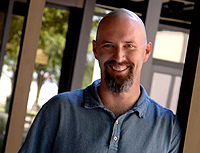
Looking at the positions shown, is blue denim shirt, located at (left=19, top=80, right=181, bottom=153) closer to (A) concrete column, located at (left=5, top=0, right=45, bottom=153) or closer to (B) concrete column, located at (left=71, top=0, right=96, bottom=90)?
(A) concrete column, located at (left=5, top=0, right=45, bottom=153)

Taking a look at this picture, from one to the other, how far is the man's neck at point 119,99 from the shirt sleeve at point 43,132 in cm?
24

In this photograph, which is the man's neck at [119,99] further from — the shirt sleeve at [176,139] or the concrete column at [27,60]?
the concrete column at [27,60]

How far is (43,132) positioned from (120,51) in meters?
0.51

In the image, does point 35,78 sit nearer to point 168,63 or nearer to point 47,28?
point 47,28

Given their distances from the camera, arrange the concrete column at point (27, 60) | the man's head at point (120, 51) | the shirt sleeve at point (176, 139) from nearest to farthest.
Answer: the shirt sleeve at point (176, 139) → the man's head at point (120, 51) → the concrete column at point (27, 60)

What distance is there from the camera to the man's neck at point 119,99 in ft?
4.57

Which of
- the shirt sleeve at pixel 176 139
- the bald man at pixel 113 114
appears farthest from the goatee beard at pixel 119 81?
the shirt sleeve at pixel 176 139

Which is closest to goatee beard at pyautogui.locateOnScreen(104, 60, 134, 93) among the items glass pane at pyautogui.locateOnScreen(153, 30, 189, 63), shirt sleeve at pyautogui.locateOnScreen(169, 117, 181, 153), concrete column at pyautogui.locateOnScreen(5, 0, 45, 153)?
shirt sleeve at pyautogui.locateOnScreen(169, 117, 181, 153)

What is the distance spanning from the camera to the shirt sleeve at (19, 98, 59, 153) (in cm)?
135

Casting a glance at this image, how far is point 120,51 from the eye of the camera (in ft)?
4.48

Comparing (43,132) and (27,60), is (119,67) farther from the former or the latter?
(27,60)

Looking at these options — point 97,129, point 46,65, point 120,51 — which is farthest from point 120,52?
point 46,65

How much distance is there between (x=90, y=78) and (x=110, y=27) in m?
6.36

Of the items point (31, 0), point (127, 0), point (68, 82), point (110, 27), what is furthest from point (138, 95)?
point (127, 0)
